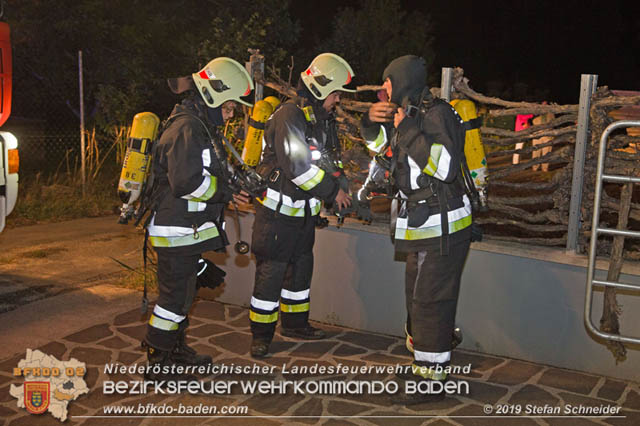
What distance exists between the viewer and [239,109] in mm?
7918

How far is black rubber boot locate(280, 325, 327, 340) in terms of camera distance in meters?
5.98

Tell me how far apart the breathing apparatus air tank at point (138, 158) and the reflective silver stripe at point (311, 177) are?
3.42 feet

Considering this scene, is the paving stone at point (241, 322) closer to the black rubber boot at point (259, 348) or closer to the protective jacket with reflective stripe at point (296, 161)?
the black rubber boot at point (259, 348)

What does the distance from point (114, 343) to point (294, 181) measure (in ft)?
6.61

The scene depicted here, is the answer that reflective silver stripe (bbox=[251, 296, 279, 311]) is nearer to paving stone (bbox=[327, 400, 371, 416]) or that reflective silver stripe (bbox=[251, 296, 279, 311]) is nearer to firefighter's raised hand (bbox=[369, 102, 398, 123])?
paving stone (bbox=[327, 400, 371, 416])

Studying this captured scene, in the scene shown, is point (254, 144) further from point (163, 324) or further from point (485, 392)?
point (485, 392)

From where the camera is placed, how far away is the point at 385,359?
557 cm

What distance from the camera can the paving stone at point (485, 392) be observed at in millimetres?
4875

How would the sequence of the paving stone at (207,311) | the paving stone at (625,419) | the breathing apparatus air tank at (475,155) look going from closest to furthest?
the paving stone at (625,419) → the breathing apparatus air tank at (475,155) → the paving stone at (207,311)

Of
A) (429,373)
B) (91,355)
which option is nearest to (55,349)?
(91,355)

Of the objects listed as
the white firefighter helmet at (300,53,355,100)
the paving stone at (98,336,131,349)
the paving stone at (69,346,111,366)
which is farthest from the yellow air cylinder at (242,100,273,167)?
the paving stone at (69,346,111,366)

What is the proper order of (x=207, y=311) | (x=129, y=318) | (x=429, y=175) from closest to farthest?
(x=429, y=175)
(x=129, y=318)
(x=207, y=311)

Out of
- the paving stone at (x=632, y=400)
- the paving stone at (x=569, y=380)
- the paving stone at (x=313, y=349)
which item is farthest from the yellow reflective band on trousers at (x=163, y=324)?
the paving stone at (x=632, y=400)

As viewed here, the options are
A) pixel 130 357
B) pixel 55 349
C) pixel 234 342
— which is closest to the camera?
pixel 130 357
